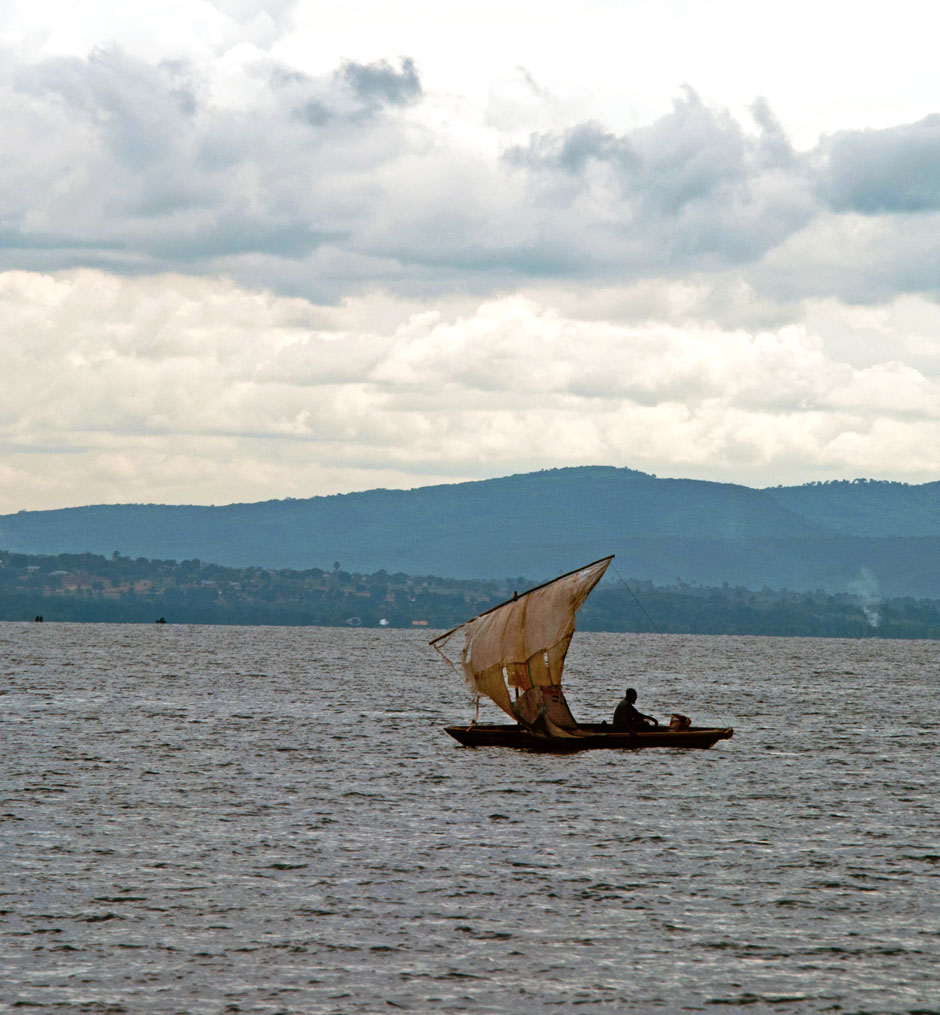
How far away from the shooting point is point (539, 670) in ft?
218

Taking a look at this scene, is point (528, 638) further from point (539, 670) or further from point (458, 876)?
point (458, 876)

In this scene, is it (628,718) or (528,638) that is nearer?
(528,638)

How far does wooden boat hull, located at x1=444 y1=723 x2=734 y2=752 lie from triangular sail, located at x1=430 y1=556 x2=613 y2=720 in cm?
151

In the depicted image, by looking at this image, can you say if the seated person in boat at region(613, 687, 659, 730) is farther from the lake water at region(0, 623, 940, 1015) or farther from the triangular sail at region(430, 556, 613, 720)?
the triangular sail at region(430, 556, 613, 720)

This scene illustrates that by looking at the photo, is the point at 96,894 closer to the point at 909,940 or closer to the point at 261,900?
the point at 261,900

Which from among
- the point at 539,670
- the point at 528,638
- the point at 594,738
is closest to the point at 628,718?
the point at 594,738

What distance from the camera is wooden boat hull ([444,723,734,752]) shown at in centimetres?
6625

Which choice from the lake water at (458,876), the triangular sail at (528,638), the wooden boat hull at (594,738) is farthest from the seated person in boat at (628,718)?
the triangular sail at (528,638)

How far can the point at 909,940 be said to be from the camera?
32.8 m

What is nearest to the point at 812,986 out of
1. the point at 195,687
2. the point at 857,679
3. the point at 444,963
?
the point at 444,963

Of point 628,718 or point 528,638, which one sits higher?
point 528,638

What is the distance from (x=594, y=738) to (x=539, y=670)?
13.0ft

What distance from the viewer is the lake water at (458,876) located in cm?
2892

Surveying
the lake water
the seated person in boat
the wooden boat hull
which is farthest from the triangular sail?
the lake water
